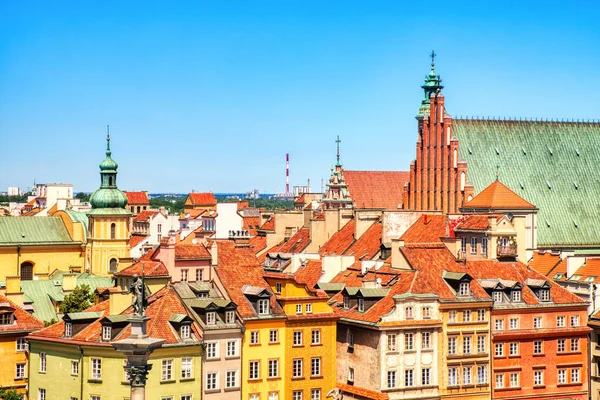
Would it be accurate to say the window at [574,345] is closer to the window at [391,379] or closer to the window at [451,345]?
the window at [451,345]

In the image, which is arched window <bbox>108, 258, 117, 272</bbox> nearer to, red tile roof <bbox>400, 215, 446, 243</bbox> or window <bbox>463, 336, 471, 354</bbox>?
red tile roof <bbox>400, 215, 446, 243</bbox>

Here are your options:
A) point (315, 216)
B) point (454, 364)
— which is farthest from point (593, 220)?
point (454, 364)

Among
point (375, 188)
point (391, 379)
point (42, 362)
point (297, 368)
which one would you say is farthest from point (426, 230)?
point (375, 188)

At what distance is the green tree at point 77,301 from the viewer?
4031 inches

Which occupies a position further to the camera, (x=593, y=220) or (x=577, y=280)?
(x=593, y=220)

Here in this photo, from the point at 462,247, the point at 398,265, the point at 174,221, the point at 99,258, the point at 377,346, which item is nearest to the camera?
the point at 377,346

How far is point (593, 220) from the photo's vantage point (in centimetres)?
13238

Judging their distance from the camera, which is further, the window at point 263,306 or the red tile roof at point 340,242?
the red tile roof at point 340,242

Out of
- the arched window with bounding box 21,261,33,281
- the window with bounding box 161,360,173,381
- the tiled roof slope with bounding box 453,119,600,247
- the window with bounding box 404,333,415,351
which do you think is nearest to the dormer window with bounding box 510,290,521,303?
the window with bounding box 404,333,415,351

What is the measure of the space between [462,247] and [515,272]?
6.86 meters

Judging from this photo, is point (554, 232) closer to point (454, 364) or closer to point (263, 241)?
point (263, 241)

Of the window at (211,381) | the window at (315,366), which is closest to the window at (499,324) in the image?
the window at (315,366)

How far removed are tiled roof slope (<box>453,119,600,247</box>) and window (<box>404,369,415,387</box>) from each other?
44.6 m

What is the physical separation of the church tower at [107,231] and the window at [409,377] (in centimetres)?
6815
